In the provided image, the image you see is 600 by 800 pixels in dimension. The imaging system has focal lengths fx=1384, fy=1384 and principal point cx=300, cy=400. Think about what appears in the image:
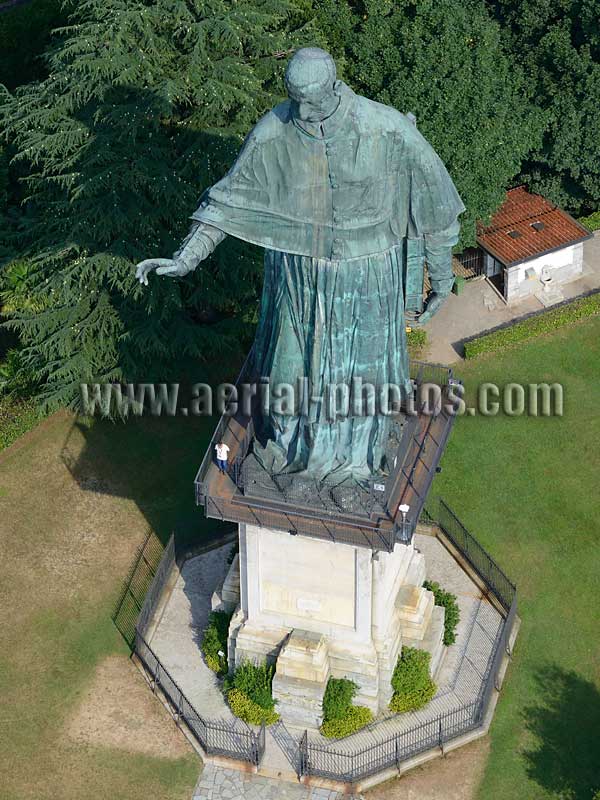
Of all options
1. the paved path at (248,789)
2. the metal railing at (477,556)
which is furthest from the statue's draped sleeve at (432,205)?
the paved path at (248,789)

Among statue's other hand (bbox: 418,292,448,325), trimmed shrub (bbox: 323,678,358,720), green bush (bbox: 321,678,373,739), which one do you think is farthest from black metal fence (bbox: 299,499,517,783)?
statue's other hand (bbox: 418,292,448,325)

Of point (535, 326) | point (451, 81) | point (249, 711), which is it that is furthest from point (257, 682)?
point (451, 81)

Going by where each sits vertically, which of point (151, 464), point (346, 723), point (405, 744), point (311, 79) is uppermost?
point (311, 79)

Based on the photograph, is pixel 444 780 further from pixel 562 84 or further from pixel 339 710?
pixel 562 84

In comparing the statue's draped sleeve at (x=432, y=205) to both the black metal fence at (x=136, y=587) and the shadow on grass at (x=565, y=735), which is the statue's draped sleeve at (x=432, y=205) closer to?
the shadow on grass at (x=565, y=735)

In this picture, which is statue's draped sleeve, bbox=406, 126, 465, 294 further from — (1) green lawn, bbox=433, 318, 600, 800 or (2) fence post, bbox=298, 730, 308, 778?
(1) green lawn, bbox=433, 318, 600, 800

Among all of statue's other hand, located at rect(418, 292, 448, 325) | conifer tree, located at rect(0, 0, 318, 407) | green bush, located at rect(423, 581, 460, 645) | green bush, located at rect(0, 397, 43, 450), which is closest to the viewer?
statue's other hand, located at rect(418, 292, 448, 325)
